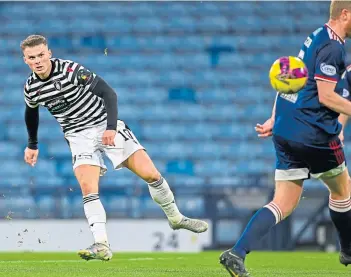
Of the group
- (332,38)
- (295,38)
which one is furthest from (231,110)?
(332,38)

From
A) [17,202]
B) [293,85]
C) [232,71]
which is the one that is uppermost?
[293,85]

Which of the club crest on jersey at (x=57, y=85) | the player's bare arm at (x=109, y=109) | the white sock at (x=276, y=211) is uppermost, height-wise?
the club crest on jersey at (x=57, y=85)

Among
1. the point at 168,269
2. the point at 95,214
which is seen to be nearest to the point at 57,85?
the point at 95,214

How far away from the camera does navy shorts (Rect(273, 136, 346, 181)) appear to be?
5.87m

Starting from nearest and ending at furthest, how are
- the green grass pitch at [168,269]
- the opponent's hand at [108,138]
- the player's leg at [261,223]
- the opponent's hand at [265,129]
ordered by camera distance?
1. the player's leg at [261,223]
2. the opponent's hand at [265,129]
3. the green grass pitch at [168,269]
4. the opponent's hand at [108,138]

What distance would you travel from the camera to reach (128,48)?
62.3ft

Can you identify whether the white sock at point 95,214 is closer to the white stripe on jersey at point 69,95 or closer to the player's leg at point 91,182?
the player's leg at point 91,182

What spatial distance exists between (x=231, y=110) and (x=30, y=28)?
167 inches

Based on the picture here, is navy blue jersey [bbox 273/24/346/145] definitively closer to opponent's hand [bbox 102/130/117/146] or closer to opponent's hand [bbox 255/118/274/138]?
opponent's hand [bbox 255/118/274/138]

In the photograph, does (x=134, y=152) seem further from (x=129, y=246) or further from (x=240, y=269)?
(x=129, y=246)

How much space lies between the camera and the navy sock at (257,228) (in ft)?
18.2

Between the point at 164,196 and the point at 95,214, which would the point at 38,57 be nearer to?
the point at 95,214

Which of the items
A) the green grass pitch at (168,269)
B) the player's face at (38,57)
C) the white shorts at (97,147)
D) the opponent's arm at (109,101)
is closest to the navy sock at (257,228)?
the green grass pitch at (168,269)

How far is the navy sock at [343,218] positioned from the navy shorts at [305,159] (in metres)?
0.55
